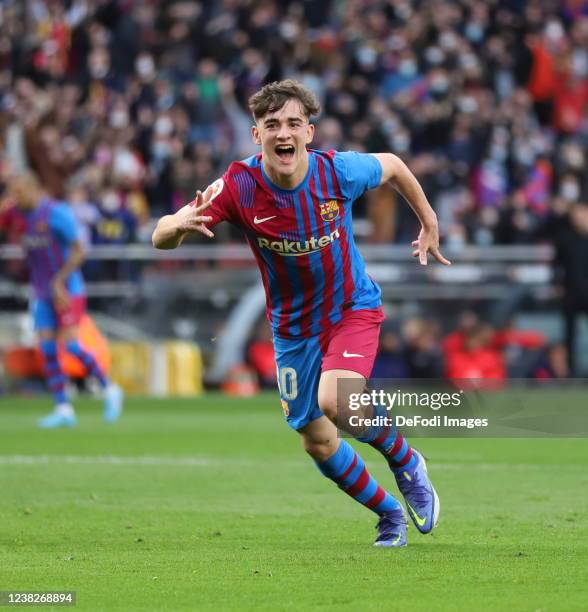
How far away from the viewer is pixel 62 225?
16.5m

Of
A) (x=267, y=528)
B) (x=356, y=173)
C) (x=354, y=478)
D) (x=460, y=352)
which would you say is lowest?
(x=460, y=352)

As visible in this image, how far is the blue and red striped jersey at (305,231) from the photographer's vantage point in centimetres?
791

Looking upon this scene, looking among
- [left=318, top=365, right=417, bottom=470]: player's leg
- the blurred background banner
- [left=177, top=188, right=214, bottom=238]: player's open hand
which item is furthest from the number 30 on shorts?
the blurred background banner

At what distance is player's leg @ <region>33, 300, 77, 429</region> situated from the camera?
1638 cm

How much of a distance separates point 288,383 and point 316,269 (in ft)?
1.92

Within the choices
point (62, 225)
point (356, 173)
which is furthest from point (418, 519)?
point (62, 225)

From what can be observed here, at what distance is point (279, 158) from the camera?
776cm

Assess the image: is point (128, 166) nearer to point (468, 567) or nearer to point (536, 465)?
point (536, 465)

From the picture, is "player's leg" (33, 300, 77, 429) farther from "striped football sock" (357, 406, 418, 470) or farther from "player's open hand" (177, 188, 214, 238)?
"player's open hand" (177, 188, 214, 238)

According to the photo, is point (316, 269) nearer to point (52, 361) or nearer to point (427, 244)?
point (427, 244)

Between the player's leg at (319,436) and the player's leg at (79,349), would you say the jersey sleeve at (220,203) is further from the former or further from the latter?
the player's leg at (79,349)

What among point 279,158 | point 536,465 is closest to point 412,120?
point 536,465

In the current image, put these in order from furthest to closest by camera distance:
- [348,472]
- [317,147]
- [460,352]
Answer: [317,147] → [460,352] → [348,472]

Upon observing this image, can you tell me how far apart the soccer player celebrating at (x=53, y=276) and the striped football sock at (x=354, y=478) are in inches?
342
